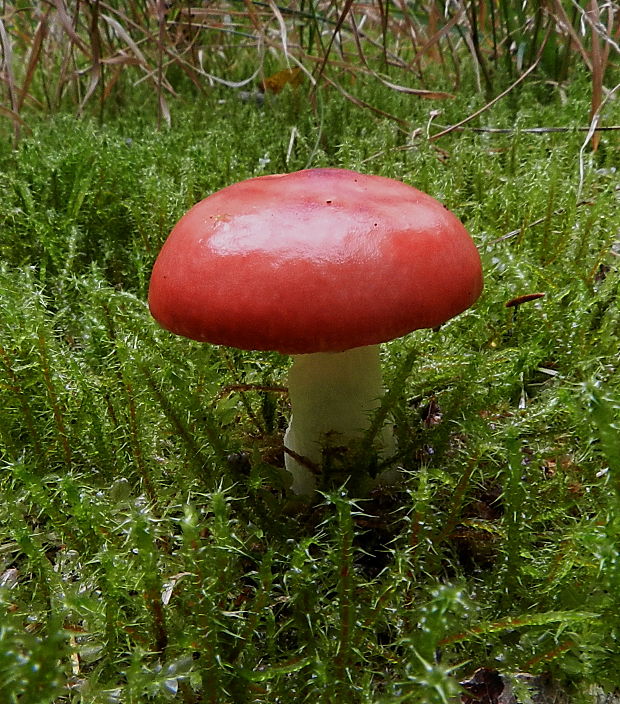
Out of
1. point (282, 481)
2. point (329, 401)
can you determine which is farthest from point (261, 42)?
point (282, 481)

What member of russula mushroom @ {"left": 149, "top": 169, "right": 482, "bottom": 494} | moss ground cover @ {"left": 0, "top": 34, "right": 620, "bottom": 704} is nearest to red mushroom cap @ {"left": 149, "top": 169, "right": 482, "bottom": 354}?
russula mushroom @ {"left": 149, "top": 169, "right": 482, "bottom": 494}

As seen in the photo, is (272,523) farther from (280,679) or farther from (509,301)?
(509,301)

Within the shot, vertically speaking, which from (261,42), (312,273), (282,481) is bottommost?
(282,481)

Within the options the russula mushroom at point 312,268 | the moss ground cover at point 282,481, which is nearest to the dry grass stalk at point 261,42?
the moss ground cover at point 282,481

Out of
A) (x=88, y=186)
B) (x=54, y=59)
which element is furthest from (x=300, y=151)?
(x=54, y=59)

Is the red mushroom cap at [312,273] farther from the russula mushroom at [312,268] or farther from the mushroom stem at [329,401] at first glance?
the mushroom stem at [329,401]

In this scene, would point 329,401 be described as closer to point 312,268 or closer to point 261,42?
point 312,268

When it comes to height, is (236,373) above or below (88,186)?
below
